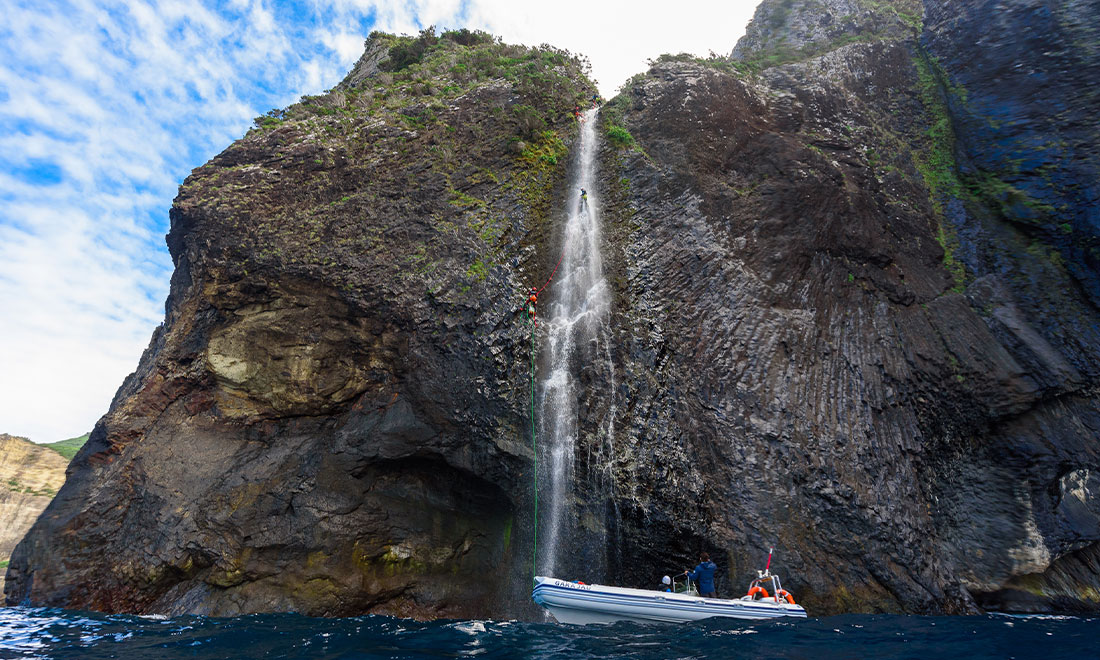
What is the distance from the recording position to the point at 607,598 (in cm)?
1084

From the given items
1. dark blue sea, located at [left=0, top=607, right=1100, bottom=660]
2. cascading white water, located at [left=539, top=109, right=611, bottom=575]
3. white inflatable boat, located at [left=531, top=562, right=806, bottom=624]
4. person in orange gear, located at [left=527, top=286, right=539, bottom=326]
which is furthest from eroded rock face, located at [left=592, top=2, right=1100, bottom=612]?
person in orange gear, located at [left=527, top=286, right=539, bottom=326]

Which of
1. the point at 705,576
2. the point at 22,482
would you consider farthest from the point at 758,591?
the point at 22,482

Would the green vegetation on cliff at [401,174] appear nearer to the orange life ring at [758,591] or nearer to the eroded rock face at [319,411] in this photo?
the eroded rock face at [319,411]

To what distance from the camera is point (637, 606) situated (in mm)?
10852

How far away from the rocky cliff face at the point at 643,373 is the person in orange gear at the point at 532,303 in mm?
344

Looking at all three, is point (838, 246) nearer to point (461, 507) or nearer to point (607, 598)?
point (607, 598)

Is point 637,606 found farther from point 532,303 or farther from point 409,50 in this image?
point 409,50

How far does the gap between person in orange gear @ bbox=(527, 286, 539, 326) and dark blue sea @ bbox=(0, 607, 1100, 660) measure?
7390mm

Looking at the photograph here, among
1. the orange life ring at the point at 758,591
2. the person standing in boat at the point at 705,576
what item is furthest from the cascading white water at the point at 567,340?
the orange life ring at the point at 758,591

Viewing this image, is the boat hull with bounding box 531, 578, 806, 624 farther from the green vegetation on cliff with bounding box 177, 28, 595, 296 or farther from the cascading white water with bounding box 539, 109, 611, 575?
the green vegetation on cliff with bounding box 177, 28, 595, 296

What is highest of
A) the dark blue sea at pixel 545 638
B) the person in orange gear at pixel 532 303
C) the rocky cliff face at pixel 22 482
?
the person in orange gear at pixel 532 303

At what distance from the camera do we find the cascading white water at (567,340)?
1332cm

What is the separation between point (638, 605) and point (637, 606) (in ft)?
0.09

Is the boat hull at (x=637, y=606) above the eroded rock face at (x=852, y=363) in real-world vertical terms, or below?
below
